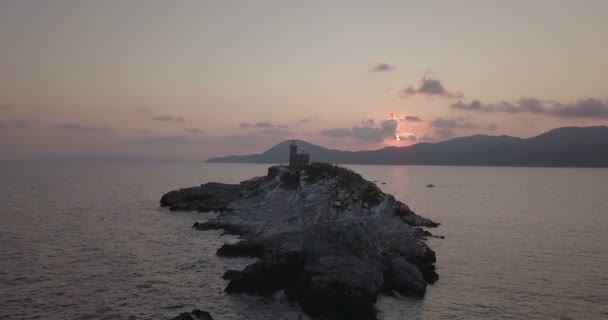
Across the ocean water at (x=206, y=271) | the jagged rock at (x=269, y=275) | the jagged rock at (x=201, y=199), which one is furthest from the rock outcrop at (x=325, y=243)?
the jagged rock at (x=201, y=199)

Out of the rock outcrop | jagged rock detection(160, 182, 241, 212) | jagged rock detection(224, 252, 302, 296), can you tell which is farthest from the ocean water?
jagged rock detection(160, 182, 241, 212)

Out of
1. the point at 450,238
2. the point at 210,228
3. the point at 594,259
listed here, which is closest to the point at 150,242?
the point at 210,228

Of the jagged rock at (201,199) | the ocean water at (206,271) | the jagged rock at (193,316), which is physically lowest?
the ocean water at (206,271)

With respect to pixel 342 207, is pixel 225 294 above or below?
below

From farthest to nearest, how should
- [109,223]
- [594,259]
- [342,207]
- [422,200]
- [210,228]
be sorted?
[422,200]
[109,223]
[210,228]
[342,207]
[594,259]

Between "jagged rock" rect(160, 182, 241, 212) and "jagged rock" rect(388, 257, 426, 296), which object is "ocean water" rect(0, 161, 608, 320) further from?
"jagged rock" rect(160, 182, 241, 212)

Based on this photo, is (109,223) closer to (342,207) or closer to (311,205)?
(311,205)

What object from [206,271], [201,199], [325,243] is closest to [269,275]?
[325,243]

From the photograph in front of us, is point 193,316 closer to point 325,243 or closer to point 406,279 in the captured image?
point 325,243

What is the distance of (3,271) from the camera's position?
36938 millimetres

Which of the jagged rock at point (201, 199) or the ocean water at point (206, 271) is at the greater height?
the jagged rock at point (201, 199)

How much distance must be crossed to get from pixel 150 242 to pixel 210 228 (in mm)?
10951

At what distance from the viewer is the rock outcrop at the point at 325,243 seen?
31.2 metres

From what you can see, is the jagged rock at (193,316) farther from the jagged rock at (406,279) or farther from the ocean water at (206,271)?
the jagged rock at (406,279)
